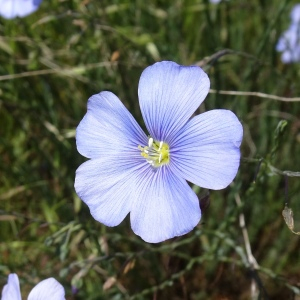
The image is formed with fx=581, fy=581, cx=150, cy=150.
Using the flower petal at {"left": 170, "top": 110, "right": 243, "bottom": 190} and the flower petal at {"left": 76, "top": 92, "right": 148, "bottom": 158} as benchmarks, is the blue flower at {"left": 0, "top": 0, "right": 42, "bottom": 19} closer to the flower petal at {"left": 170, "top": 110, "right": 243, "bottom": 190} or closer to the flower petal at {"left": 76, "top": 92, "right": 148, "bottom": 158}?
the flower petal at {"left": 76, "top": 92, "right": 148, "bottom": 158}

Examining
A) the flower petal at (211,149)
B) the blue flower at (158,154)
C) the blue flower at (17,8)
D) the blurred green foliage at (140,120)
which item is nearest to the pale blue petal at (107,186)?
the blue flower at (158,154)

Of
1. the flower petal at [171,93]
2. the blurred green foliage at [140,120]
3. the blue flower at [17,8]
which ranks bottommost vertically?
the blurred green foliage at [140,120]

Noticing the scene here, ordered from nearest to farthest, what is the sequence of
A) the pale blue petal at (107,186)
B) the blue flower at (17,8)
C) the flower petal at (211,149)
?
1. the flower petal at (211,149)
2. the pale blue petal at (107,186)
3. the blue flower at (17,8)

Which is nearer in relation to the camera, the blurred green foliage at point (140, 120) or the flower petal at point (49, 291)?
the flower petal at point (49, 291)

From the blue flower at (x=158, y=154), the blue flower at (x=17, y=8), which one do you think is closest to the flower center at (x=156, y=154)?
the blue flower at (x=158, y=154)

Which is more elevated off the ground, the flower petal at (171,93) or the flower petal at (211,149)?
the flower petal at (171,93)

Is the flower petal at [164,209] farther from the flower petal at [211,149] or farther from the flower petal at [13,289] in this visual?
the flower petal at [13,289]

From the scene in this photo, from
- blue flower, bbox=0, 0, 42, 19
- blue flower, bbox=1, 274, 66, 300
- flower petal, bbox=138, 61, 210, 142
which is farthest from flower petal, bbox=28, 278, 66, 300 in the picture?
blue flower, bbox=0, 0, 42, 19

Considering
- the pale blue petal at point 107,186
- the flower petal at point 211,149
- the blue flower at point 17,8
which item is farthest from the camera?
the blue flower at point 17,8
